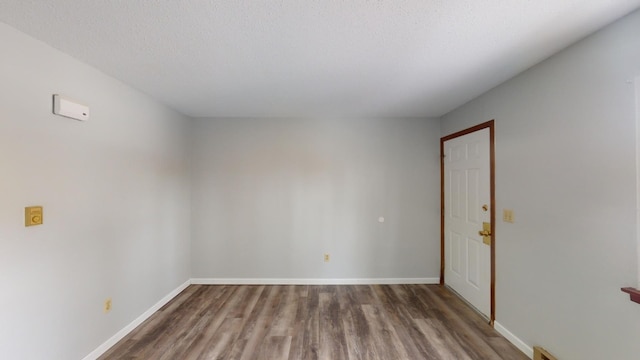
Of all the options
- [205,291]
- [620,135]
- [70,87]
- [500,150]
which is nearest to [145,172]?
[70,87]

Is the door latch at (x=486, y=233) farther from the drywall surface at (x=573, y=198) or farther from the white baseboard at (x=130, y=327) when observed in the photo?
the white baseboard at (x=130, y=327)

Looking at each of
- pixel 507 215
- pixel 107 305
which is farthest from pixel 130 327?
pixel 507 215

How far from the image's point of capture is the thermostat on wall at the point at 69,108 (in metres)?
1.74

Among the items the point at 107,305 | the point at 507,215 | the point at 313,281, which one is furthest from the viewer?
the point at 313,281

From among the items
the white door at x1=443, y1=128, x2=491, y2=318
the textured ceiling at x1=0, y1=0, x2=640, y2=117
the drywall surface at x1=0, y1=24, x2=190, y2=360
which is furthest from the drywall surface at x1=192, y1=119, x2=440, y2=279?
the textured ceiling at x1=0, y1=0, x2=640, y2=117

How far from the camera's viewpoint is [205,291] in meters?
3.38

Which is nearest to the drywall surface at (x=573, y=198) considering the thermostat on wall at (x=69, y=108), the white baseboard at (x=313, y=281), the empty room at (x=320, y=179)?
the empty room at (x=320, y=179)

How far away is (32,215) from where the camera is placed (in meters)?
1.60

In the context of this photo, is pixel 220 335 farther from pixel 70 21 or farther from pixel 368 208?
pixel 70 21

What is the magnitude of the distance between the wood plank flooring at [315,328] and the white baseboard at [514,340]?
47mm

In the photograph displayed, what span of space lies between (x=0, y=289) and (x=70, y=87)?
1344 mm

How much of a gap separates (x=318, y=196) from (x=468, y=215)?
1.86 meters

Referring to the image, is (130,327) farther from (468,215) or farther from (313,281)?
(468,215)

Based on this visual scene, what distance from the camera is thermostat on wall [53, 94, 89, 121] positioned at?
1.74 m
